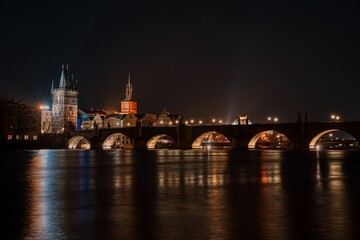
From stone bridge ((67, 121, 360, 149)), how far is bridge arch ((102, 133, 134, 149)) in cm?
371

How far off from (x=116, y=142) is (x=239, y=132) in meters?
72.5

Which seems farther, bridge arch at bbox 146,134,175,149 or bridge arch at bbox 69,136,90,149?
bridge arch at bbox 69,136,90,149

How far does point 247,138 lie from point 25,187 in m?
85.0

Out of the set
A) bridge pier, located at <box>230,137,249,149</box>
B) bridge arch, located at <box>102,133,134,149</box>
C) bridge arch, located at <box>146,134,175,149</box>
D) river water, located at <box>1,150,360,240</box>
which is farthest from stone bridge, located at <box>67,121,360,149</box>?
river water, located at <box>1,150,360,240</box>

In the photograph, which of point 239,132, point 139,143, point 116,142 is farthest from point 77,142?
point 239,132

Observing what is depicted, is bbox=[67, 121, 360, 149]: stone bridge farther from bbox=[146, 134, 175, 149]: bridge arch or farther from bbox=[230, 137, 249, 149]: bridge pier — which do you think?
bbox=[146, 134, 175, 149]: bridge arch

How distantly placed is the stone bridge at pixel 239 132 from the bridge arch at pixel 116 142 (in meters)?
3.71

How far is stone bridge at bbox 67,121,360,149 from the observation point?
9500 centimetres

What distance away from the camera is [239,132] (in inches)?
4338

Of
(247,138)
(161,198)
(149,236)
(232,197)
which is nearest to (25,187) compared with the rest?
(161,198)

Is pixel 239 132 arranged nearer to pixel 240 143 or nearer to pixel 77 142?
pixel 240 143

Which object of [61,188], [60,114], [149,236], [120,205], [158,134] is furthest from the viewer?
[60,114]

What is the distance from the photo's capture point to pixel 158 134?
131 meters

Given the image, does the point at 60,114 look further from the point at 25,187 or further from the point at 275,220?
the point at 275,220
